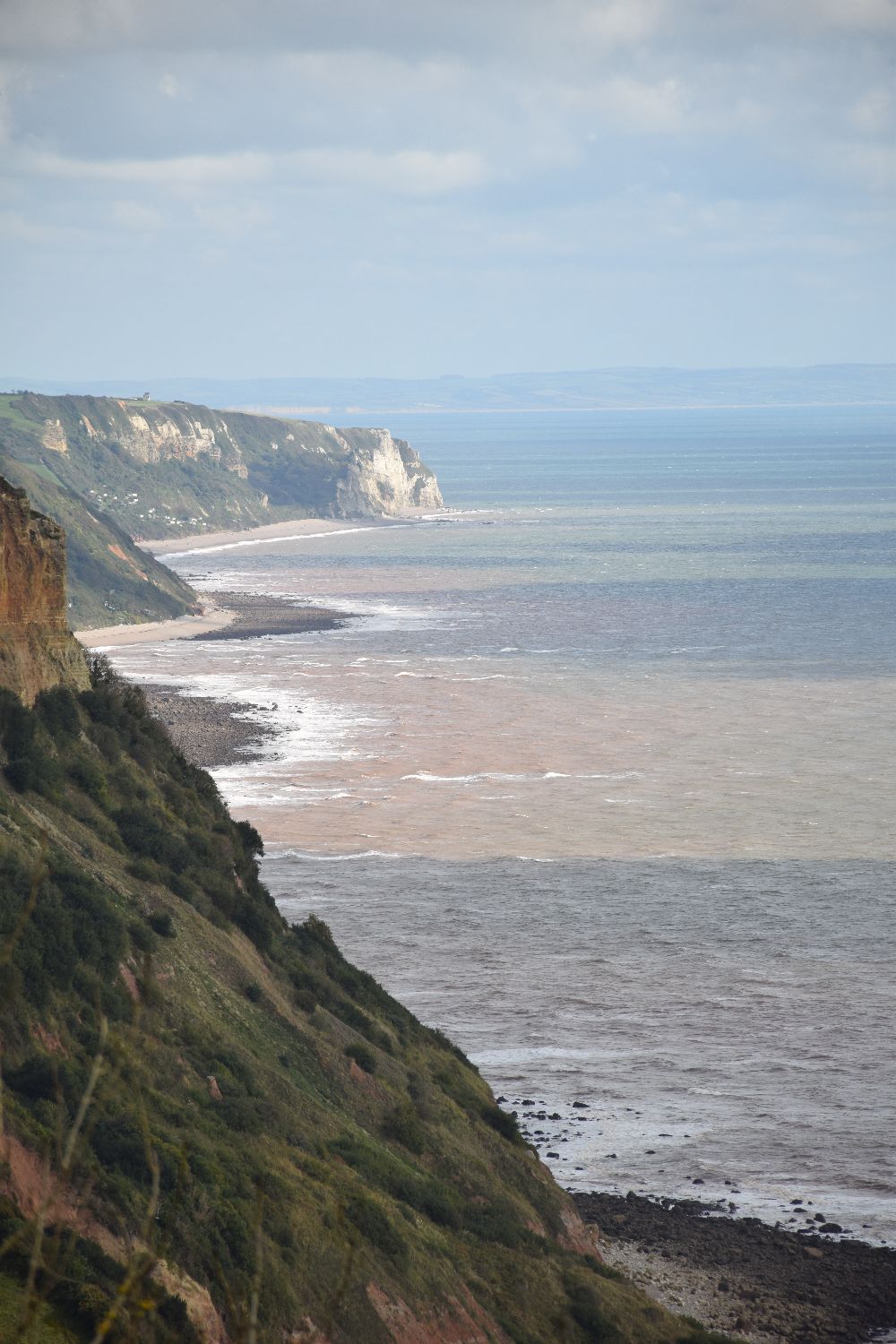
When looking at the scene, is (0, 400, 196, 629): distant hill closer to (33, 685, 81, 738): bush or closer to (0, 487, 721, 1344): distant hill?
(33, 685, 81, 738): bush

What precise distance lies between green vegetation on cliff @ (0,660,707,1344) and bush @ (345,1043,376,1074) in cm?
7

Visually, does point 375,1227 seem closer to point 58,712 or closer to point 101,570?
point 58,712

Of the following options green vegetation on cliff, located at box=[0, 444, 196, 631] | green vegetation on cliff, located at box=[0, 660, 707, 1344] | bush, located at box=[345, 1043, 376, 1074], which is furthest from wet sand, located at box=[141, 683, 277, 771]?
bush, located at box=[345, 1043, 376, 1074]

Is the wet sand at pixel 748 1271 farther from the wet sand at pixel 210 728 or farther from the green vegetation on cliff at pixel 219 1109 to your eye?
the wet sand at pixel 210 728

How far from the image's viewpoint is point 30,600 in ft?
98.2

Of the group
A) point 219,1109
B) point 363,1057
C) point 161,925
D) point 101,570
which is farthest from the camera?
point 101,570

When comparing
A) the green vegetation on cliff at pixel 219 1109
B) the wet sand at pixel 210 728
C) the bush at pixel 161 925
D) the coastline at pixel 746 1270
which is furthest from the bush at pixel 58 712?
the wet sand at pixel 210 728

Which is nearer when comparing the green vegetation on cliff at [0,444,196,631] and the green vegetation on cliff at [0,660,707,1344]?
the green vegetation on cliff at [0,660,707,1344]

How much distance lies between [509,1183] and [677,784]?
134 ft

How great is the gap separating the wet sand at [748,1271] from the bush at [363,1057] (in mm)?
5111

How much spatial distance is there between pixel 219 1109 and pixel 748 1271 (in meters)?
11.1

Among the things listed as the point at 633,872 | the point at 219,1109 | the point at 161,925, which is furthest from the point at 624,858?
the point at 219,1109

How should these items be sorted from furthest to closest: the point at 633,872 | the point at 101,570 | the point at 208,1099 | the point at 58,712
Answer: the point at 101,570
the point at 633,872
the point at 58,712
the point at 208,1099

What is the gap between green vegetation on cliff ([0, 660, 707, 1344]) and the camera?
16.8m
